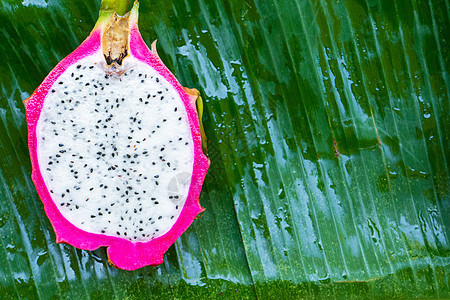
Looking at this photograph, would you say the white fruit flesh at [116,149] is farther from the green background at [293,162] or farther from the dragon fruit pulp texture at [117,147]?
the green background at [293,162]

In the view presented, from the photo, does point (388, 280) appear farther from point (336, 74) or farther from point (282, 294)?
point (336, 74)

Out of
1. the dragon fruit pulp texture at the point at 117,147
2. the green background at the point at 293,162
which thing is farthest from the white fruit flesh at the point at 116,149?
the green background at the point at 293,162

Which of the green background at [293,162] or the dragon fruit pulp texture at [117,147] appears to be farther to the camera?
the green background at [293,162]

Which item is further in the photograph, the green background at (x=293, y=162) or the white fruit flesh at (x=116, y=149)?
the green background at (x=293, y=162)

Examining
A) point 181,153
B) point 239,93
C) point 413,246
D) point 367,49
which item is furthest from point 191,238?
point 367,49

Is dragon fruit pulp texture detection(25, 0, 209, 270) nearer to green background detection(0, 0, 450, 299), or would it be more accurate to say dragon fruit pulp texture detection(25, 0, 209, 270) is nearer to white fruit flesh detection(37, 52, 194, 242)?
white fruit flesh detection(37, 52, 194, 242)

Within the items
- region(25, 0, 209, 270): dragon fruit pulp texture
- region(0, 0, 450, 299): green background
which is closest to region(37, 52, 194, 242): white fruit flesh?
region(25, 0, 209, 270): dragon fruit pulp texture
